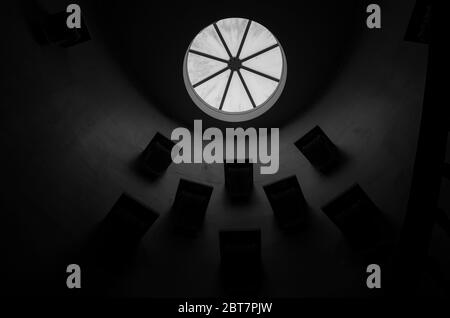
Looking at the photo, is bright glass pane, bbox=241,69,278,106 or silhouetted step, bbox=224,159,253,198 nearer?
silhouetted step, bbox=224,159,253,198

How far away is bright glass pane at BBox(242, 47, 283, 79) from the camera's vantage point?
46.6 feet

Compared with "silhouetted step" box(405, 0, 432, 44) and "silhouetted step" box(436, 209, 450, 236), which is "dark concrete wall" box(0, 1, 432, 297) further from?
"silhouetted step" box(436, 209, 450, 236)

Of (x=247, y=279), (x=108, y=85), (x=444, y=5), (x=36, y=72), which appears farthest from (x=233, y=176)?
(x=444, y=5)

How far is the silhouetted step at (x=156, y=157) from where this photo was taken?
36.5 feet

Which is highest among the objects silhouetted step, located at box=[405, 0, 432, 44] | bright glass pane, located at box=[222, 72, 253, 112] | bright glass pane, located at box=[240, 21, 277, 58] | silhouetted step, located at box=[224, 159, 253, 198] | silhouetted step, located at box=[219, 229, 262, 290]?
bright glass pane, located at box=[240, 21, 277, 58]

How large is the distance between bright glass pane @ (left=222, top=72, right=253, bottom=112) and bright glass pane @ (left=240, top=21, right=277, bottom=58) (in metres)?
0.95

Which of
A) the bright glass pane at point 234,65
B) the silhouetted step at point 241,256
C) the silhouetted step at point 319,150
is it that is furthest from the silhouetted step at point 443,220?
the bright glass pane at point 234,65

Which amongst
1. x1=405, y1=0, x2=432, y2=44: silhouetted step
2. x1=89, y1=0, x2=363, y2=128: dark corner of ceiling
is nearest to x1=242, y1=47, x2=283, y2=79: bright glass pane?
x1=89, y1=0, x2=363, y2=128: dark corner of ceiling

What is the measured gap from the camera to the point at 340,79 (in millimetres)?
12312

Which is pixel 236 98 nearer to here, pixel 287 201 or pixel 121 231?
pixel 287 201

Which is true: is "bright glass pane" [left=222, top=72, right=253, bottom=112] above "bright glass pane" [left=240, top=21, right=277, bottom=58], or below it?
below

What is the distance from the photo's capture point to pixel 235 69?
48.0ft

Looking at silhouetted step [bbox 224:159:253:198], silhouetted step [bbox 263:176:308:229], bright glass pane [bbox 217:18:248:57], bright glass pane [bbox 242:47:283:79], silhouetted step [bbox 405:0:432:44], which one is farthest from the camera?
bright glass pane [bbox 242:47:283:79]

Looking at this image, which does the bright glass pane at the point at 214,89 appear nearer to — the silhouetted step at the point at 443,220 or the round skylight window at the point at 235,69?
the round skylight window at the point at 235,69
